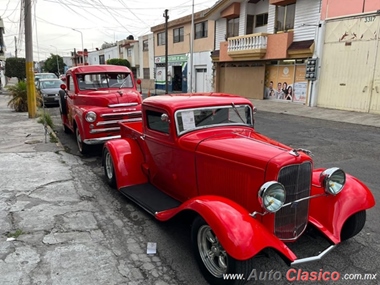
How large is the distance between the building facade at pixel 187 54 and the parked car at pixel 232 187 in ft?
69.6

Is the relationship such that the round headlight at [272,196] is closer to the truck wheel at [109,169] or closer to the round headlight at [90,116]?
the truck wheel at [109,169]

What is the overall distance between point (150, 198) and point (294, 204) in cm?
195

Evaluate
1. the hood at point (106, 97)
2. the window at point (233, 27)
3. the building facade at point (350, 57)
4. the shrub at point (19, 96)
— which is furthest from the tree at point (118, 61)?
the hood at point (106, 97)

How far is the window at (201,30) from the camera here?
86.1 ft

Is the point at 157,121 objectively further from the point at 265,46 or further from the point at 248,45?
the point at 248,45

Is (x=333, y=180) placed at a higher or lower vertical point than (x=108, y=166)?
higher

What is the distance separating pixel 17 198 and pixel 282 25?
1821cm

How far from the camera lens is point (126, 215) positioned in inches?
169

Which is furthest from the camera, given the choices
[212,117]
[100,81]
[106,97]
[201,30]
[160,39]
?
[160,39]

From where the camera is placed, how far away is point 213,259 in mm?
2908

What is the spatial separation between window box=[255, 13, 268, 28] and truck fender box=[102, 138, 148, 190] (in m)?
18.3

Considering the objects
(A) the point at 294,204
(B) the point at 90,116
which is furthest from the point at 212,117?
(B) the point at 90,116

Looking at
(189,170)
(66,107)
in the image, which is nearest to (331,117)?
(66,107)

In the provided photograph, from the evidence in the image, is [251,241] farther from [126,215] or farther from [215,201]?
[126,215]
